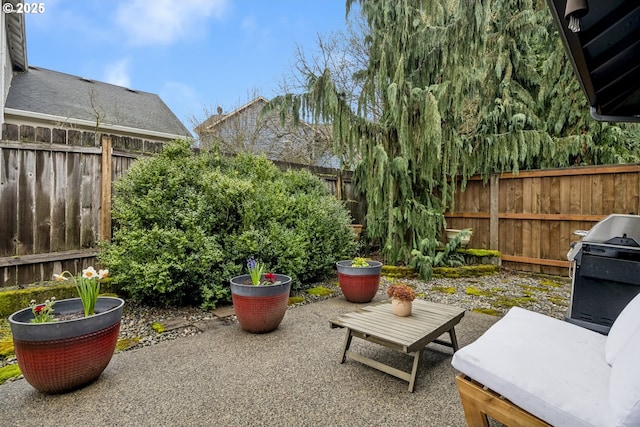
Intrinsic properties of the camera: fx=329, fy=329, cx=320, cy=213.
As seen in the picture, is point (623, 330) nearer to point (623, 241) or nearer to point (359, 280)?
point (623, 241)

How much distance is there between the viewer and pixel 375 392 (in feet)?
7.22

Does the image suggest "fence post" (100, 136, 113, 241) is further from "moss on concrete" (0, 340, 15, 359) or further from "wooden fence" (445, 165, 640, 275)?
"wooden fence" (445, 165, 640, 275)

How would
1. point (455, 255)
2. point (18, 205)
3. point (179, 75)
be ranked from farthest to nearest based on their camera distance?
1. point (179, 75)
2. point (455, 255)
3. point (18, 205)

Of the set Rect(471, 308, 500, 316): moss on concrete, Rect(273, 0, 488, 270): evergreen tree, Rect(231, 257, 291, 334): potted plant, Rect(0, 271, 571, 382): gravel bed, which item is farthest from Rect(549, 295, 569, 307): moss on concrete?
Rect(231, 257, 291, 334): potted plant

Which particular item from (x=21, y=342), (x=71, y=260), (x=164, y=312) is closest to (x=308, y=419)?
(x=21, y=342)

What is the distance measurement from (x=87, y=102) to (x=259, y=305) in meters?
9.02

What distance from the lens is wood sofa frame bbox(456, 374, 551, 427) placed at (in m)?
1.48

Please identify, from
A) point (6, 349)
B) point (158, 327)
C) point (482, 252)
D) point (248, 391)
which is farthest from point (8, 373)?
point (482, 252)

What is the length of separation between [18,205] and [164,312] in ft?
6.29

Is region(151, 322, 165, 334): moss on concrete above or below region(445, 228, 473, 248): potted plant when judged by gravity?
below

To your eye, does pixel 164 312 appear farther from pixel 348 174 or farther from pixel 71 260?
pixel 348 174

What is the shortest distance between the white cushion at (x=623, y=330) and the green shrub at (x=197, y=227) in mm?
3176

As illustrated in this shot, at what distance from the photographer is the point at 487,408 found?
1.59 m

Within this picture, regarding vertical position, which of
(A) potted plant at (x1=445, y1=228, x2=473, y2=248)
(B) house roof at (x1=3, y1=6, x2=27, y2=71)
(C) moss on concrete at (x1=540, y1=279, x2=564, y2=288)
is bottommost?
(C) moss on concrete at (x1=540, y1=279, x2=564, y2=288)
